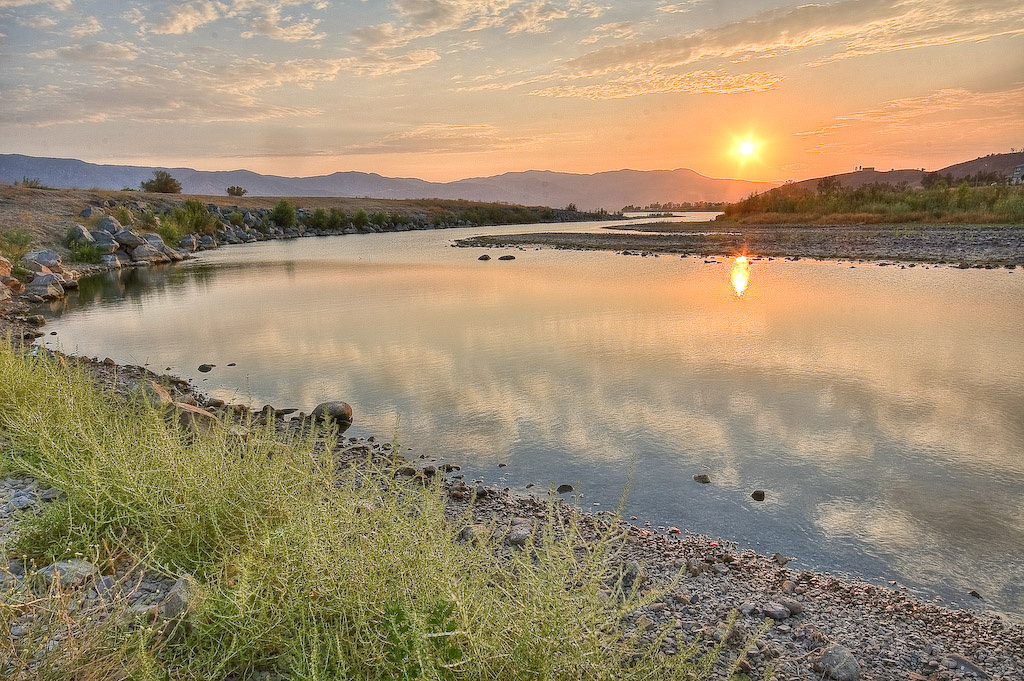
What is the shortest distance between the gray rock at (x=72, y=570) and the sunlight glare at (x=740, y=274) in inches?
671

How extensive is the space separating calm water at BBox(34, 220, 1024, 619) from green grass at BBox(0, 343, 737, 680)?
2.20 metres

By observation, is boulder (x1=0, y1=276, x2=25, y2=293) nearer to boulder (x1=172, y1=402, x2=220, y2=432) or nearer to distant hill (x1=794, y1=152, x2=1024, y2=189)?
boulder (x1=172, y1=402, x2=220, y2=432)

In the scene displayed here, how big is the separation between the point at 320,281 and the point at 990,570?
884 inches

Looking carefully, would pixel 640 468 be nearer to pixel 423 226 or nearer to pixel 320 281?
pixel 320 281

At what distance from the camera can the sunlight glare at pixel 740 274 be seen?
1927 cm

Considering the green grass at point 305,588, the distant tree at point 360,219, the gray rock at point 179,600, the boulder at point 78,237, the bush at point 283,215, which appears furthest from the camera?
the distant tree at point 360,219

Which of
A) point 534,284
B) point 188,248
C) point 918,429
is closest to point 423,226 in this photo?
point 188,248

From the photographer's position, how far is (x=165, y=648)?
2.92m

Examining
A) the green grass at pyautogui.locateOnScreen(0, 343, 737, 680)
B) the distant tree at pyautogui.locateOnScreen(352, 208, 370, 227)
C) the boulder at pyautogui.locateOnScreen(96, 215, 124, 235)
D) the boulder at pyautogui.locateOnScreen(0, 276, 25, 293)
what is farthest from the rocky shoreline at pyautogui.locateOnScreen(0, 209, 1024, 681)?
the distant tree at pyautogui.locateOnScreen(352, 208, 370, 227)

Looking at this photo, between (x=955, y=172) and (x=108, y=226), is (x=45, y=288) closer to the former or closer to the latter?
(x=108, y=226)

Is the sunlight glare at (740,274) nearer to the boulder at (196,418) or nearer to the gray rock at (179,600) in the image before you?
the boulder at (196,418)

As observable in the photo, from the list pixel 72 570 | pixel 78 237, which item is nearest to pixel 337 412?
pixel 72 570

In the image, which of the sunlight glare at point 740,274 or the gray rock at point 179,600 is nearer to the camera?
the gray rock at point 179,600

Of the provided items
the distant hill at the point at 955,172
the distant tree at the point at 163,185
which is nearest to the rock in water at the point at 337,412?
the distant tree at the point at 163,185
